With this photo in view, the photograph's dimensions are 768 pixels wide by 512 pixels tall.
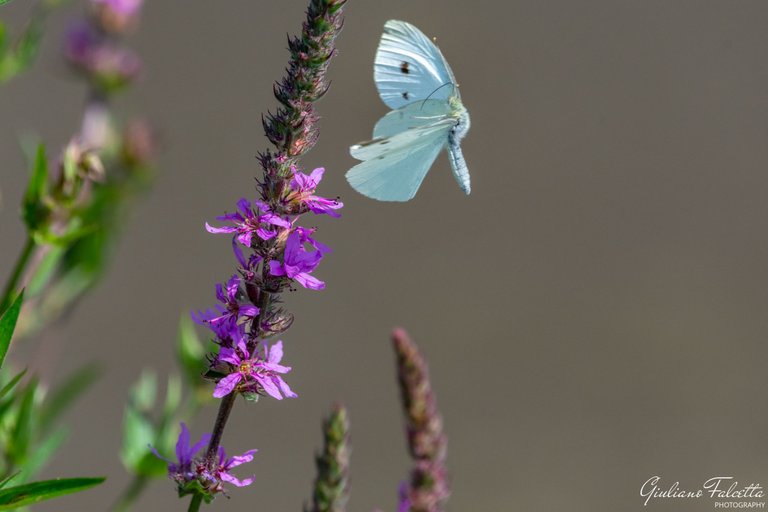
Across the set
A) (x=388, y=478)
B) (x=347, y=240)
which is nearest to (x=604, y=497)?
(x=388, y=478)

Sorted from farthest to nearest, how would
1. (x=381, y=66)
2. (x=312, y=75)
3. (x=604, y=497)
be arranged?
1. (x=604, y=497)
2. (x=381, y=66)
3. (x=312, y=75)

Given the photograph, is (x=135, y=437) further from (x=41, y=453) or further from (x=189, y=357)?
(x=41, y=453)

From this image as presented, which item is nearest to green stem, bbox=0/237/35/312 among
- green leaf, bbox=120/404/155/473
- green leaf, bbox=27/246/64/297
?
green leaf, bbox=27/246/64/297

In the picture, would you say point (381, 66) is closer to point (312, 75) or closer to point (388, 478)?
point (312, 75)

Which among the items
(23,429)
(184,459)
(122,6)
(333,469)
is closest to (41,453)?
(23,429)

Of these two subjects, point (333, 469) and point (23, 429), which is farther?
point (23, 429)

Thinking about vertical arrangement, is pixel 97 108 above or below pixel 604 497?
above

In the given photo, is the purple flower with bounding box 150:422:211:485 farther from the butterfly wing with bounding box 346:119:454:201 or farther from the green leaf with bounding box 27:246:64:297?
the green leaf with bounding box 27:246:64:297
